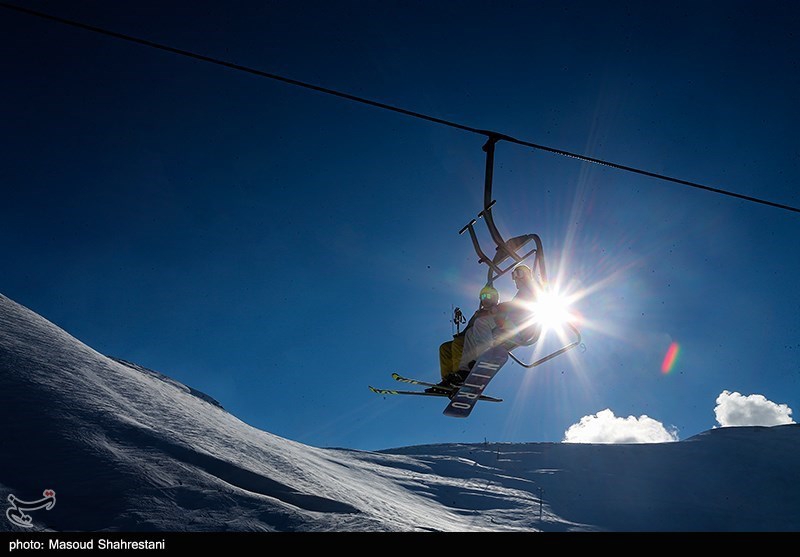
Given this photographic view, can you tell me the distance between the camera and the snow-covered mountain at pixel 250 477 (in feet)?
78.6

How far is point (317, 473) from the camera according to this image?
46.0m

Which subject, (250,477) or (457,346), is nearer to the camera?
(457,346)

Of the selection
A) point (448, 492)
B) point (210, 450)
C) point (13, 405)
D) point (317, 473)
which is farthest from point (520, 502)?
point (13, 405)

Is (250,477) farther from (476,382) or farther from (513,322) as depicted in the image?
(513,322)

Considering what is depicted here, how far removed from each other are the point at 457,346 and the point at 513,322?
1.45 meters

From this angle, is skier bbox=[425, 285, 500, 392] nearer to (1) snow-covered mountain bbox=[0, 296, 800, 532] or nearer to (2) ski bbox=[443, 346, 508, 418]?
(2) ski bbox=[443, 346, 508, 418]

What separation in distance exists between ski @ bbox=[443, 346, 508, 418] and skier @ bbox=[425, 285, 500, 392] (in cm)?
27

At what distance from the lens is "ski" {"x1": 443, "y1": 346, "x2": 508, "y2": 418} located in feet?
30.3

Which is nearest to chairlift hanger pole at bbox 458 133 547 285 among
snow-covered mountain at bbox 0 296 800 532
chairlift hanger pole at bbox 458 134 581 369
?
chairlift hanger pole at bbox 458 134 581 369

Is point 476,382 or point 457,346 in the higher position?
point 457,346

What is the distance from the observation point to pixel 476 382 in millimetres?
9867

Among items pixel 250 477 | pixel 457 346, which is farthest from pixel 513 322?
pixel 250 477

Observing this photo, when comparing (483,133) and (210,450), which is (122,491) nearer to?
(210,450)
